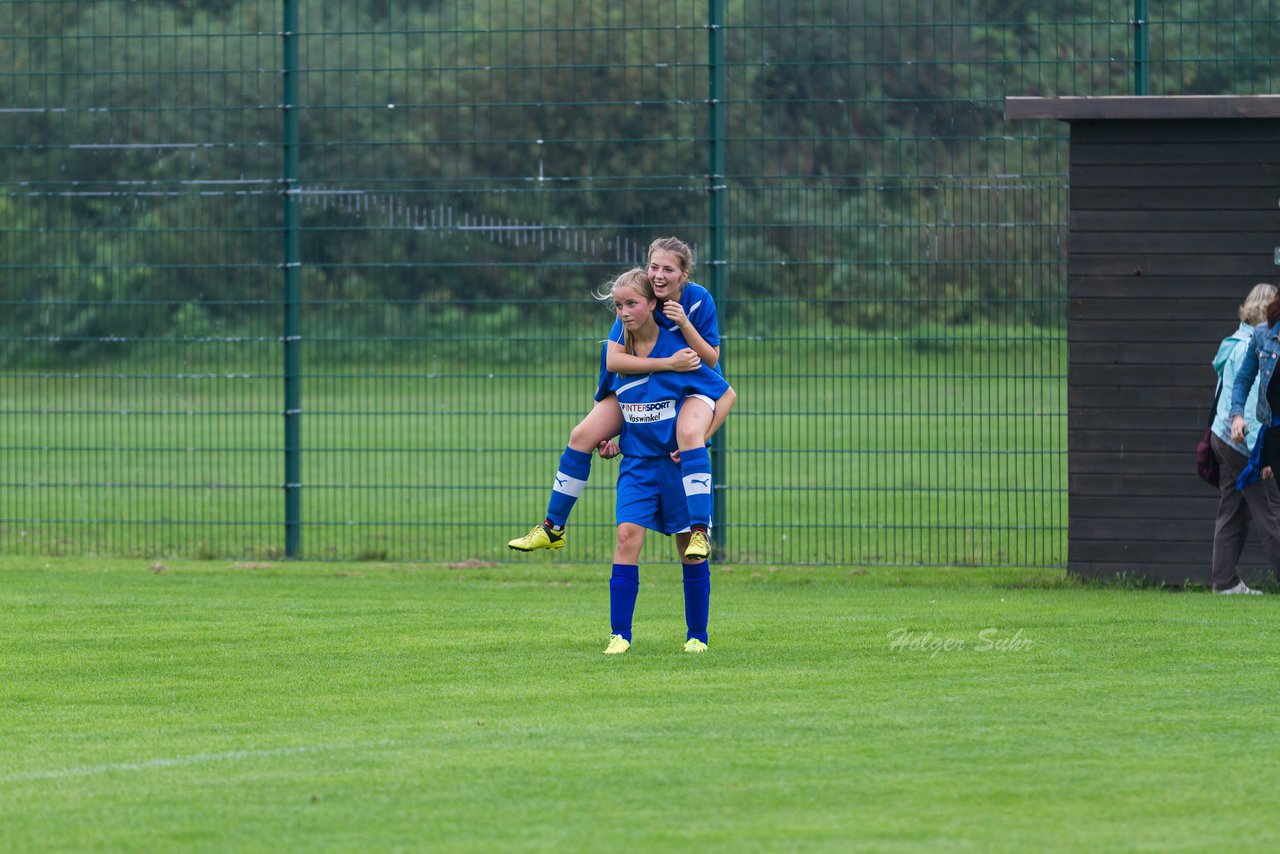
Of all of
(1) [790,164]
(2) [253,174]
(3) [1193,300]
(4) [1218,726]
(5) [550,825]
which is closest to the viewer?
(5) [550,825]

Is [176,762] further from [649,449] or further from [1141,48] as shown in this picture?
[1141,48]

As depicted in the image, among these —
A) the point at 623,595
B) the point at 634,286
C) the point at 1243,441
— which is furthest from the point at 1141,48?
the point at 623,595

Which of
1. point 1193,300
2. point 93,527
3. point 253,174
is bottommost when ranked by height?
point 93,527

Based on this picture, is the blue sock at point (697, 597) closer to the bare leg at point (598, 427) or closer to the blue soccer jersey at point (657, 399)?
the blue soccer jersey at point (657, 399)

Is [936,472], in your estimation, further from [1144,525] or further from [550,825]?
[550,825]

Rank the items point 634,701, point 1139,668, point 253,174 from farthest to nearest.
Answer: point 253,174 < point 1139,668 < point 634,701

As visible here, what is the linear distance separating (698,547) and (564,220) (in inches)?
181

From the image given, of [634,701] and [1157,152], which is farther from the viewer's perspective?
[1157,152]

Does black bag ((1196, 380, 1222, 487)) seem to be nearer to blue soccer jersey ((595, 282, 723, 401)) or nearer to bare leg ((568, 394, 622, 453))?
blue soccer jersey ((595, 282, 723, 401))

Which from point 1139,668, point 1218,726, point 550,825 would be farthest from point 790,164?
point 550,825

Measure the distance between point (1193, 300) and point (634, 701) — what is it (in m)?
5.25

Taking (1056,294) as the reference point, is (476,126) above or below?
above

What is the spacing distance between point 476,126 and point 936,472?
3.64m

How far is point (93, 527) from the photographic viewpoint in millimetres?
13992
